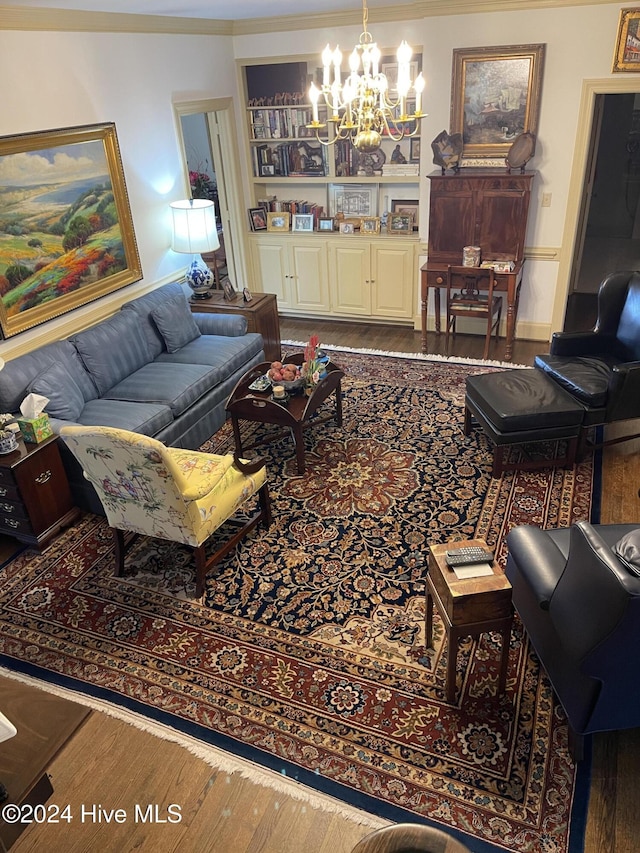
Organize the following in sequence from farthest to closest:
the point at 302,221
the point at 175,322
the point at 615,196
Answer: the point at 615,196
the point at 302,221
the point at 175,322

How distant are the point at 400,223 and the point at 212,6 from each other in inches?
99.6

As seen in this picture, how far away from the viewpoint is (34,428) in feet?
11.4

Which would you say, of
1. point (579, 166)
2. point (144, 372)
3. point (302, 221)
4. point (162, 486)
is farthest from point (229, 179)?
point (162, 486)

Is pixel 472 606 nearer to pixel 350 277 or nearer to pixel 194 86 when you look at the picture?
pixel 350 277

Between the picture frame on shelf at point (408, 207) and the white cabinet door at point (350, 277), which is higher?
the picture frame on shelf at point (408, 207)

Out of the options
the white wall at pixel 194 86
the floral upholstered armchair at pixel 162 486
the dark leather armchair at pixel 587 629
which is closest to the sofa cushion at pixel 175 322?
the white wall at pixel 194 86

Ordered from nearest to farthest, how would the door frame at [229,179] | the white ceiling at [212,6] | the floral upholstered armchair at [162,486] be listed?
the floral upholstered armchair at [162,486] < the white ceiling at [212,6] < the door frame at [229,179]

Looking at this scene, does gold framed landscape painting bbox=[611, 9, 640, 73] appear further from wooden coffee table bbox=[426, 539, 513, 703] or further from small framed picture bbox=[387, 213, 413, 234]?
wooden coffee table bbox=[426, 539, 513, 703]

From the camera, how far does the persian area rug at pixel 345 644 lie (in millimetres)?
2281

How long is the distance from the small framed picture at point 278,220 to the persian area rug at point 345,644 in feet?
10.7

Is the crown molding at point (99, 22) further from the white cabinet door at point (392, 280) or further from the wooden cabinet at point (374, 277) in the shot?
the white cabinet door at point (392, 280)

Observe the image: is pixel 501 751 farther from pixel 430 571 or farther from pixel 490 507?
pixel 490 507

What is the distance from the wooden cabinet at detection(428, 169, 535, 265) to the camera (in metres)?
5.29

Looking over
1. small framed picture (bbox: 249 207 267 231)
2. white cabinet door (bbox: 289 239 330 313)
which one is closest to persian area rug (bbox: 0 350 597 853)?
white cabinet door (bbox: 289 239 330 313)
